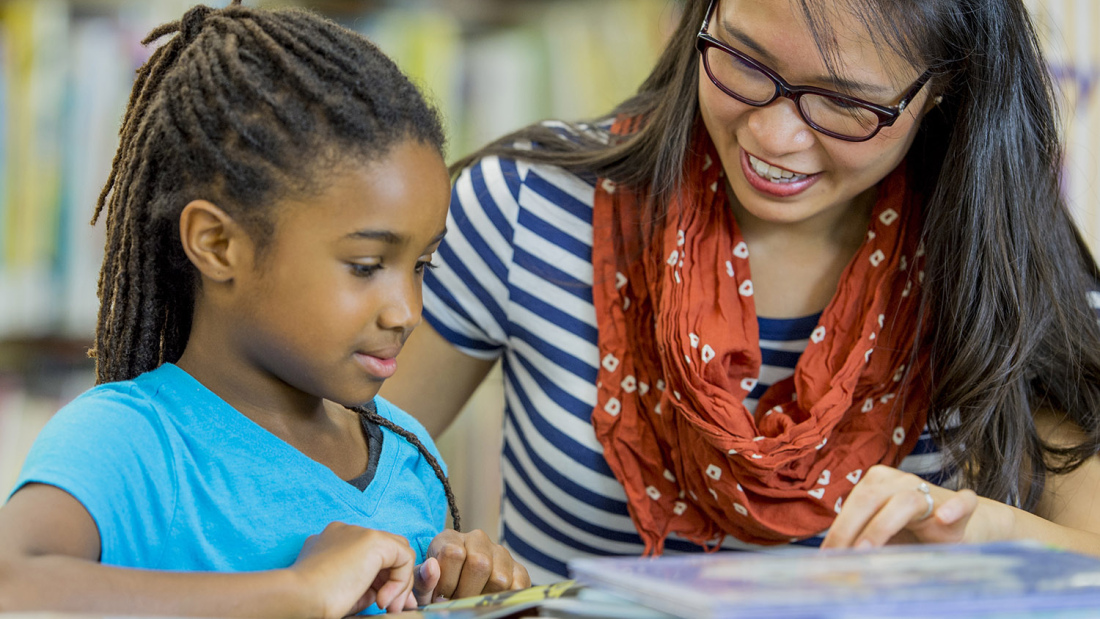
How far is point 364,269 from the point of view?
711 mm

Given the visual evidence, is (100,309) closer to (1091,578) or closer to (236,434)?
(236,434)

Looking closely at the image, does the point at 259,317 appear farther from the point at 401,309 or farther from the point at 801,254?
the point at 801,254

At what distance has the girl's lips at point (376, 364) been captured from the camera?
0.73 meters

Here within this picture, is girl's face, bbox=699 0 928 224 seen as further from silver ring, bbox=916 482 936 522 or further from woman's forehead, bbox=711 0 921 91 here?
silver ring, bbox=916 482 936 522

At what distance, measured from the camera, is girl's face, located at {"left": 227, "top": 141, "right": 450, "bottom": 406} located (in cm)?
70

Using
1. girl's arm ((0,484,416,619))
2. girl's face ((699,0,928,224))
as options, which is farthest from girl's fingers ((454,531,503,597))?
girl's face ((699,0,928,224))

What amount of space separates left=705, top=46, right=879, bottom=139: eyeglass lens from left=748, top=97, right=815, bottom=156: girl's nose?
0.01m

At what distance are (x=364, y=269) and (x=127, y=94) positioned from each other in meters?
1.08

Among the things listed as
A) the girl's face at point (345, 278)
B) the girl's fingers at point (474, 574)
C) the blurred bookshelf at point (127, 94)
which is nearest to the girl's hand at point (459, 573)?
the girl's fingers at point (474, 574)

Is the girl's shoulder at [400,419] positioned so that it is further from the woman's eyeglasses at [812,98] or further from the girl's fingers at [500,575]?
the woman's eyeglasses at [812,98]

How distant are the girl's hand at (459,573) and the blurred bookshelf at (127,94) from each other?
0.79 meters

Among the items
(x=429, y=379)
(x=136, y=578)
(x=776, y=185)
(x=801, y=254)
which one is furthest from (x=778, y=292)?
(x=136, y=578)

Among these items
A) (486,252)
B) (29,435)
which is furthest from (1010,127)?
(29,435)

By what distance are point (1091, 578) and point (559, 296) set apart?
28.3 inches
